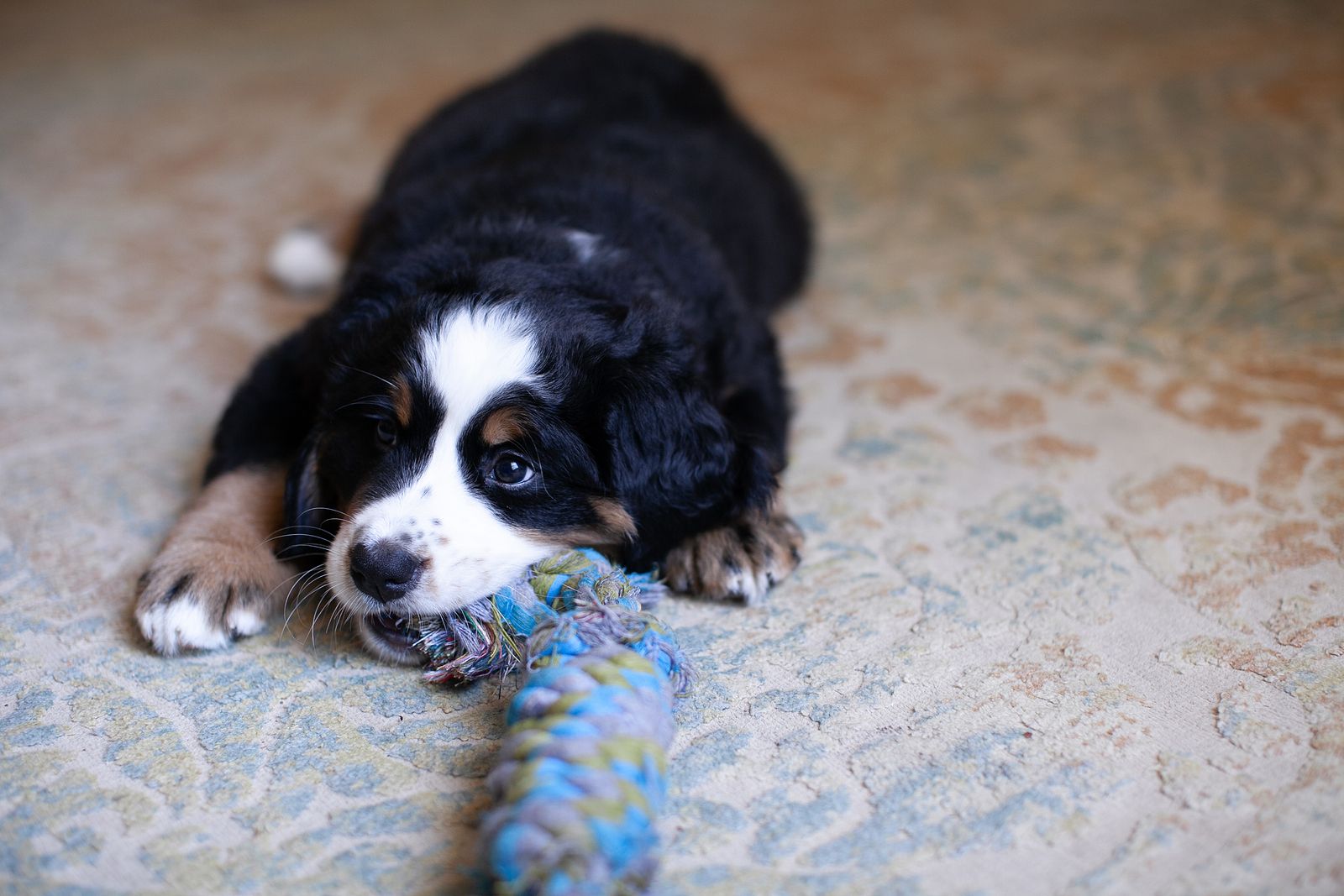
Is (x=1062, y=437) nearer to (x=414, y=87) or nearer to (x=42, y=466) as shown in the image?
(x=42, y=466)

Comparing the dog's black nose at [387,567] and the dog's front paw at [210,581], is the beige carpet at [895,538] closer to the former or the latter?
the dog's front paw at [210,581]

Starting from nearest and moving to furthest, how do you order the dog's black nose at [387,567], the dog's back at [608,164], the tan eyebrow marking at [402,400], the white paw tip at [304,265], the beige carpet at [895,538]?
the beige carpet at [895,538] < the dog's black nose at [387,567] < the tan eyebrow marking at [402,400] < the dog's back at [608,164] < the white paw tip at [304,265]

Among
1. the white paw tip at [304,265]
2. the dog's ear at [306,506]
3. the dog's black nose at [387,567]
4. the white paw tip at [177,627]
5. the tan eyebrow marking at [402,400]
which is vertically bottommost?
the white paw tip at [304,265]

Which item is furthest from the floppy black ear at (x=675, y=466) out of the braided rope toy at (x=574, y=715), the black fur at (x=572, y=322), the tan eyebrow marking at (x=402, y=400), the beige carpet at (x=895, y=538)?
the tan eyebrow marking at (x=402, y=400)

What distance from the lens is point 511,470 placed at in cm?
204

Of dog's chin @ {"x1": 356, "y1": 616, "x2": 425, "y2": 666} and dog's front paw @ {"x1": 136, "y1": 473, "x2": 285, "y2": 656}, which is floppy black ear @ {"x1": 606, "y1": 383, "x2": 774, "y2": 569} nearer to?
dog's chin @ {"x1": 356, "y1": 616, "x2": 425, "y2": 666}

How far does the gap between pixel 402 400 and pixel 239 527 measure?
534mm

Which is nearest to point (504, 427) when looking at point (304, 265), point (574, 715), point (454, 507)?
point (454, 507)

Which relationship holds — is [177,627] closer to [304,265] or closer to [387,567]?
[387,567]

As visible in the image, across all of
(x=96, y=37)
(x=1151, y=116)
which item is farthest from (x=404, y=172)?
(x=96, y=37)

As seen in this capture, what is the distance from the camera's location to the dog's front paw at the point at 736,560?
7.36 feet

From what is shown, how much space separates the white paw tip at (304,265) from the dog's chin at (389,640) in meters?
1.94

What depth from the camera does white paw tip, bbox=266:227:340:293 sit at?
3.72 metres

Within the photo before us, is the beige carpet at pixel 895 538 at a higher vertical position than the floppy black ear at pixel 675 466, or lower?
lower
